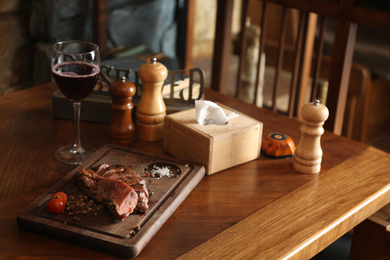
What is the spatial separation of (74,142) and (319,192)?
1.91 ft

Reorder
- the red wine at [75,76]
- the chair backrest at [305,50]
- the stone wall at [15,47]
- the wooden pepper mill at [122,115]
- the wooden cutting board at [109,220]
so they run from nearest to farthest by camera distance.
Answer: the wooden cutting board at [109,220] → the red wine at [75,76] → the wooden pepper mill at [122,115] → the chair backrest at [305,50] → the stone wall at [15,47]

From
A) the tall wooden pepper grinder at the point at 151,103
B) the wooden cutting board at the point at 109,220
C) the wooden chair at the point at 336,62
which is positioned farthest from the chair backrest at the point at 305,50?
the wooden cutting board at the point at 109,220

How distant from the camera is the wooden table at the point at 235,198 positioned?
891 millimetres

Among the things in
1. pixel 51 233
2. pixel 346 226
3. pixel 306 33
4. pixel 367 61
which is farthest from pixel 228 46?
pixel 51 233

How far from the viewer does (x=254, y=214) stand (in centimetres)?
101

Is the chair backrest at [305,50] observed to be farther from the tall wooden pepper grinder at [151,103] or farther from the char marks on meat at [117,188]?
the char marks on meat at [117,188]

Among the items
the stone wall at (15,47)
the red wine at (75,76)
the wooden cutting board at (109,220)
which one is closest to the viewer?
the wooden cutting board at (109,220)

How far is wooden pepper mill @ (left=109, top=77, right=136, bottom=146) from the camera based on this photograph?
3.98 feet

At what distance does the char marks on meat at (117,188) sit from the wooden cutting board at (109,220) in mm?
15

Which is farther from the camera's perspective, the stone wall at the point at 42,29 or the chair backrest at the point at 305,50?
the stone wall at the point at 42,29

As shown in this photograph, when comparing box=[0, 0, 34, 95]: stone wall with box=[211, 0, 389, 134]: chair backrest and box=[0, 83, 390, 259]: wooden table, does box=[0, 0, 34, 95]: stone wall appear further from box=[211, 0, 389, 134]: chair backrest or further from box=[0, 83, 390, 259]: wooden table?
box=[0, 83, 390, 259]: wooden table

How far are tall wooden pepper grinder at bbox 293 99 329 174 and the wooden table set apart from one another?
0.02m

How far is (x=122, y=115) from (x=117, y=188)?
32 centimetres

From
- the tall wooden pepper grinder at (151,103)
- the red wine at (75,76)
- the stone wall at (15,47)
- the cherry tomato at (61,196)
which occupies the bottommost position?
the stone wall at (15,47)
